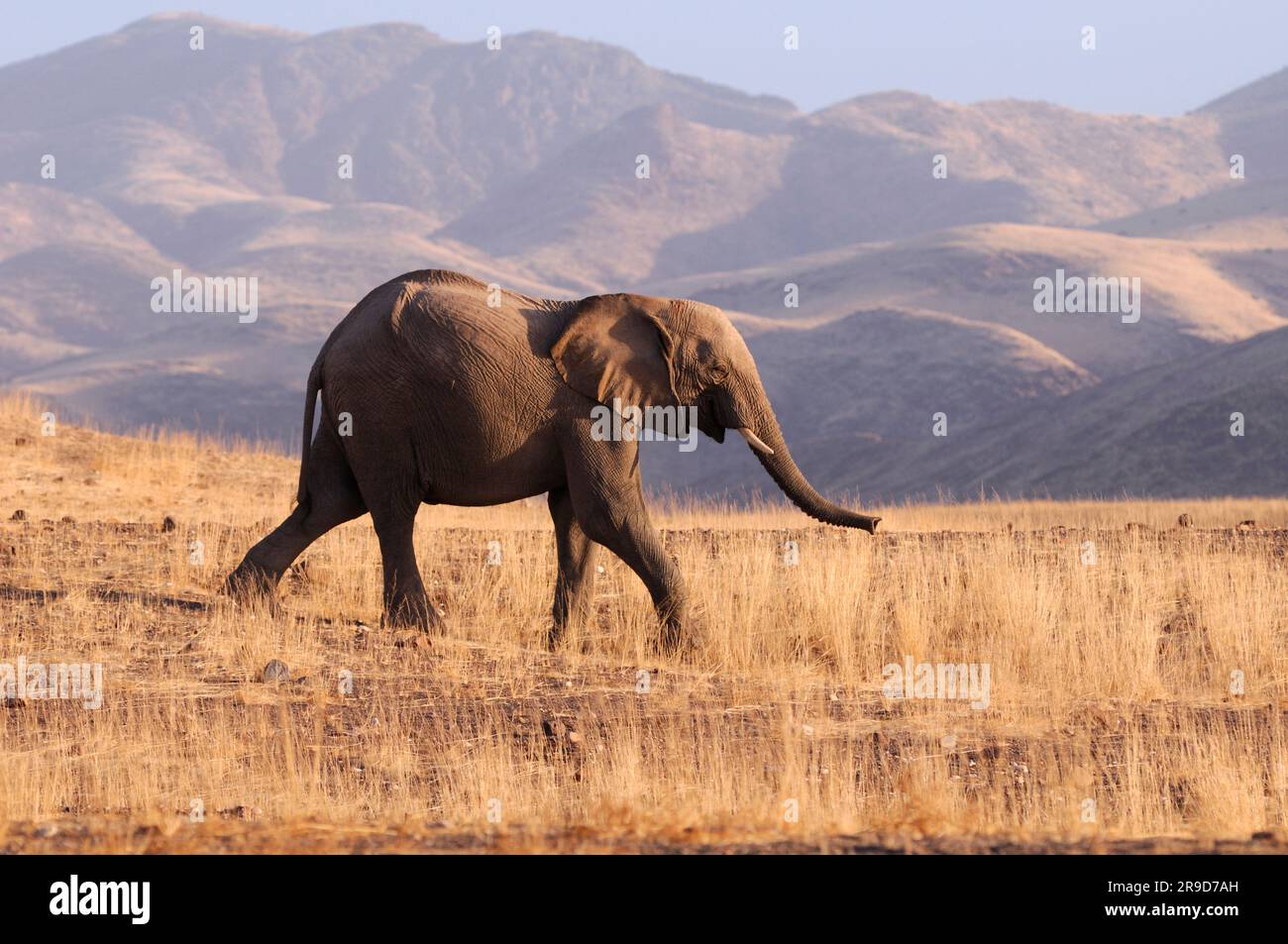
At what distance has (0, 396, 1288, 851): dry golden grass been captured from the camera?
7.84m

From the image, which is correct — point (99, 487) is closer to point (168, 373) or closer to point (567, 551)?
point (567, 551)

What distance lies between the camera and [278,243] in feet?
527

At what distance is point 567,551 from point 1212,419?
35.4m

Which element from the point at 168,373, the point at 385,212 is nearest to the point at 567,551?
the point at 168,373

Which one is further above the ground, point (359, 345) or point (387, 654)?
point (359, 345)

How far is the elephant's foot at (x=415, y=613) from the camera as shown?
1252 cm

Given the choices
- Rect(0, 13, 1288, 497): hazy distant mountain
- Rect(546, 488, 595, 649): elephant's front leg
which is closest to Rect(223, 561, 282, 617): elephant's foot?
Rect(546, 488, 595, 649): elephant's front leg

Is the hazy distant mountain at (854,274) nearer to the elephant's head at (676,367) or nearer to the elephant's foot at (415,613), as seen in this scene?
the elephant's foot at (415,613)

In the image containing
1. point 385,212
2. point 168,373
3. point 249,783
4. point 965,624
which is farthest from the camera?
point 385,212

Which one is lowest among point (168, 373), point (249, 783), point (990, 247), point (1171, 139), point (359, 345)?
point (249, 783)

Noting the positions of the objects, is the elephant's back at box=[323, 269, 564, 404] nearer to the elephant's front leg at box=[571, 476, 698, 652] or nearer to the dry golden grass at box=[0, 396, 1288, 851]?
the elephant's front leg at box=[571, 476, 698, 652]

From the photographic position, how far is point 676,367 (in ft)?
41.2

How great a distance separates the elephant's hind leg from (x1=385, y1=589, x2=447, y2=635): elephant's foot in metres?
0.75

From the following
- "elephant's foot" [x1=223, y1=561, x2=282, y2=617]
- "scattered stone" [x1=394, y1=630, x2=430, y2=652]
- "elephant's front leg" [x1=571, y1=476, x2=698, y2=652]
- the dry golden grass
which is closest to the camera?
the dry golden grass
